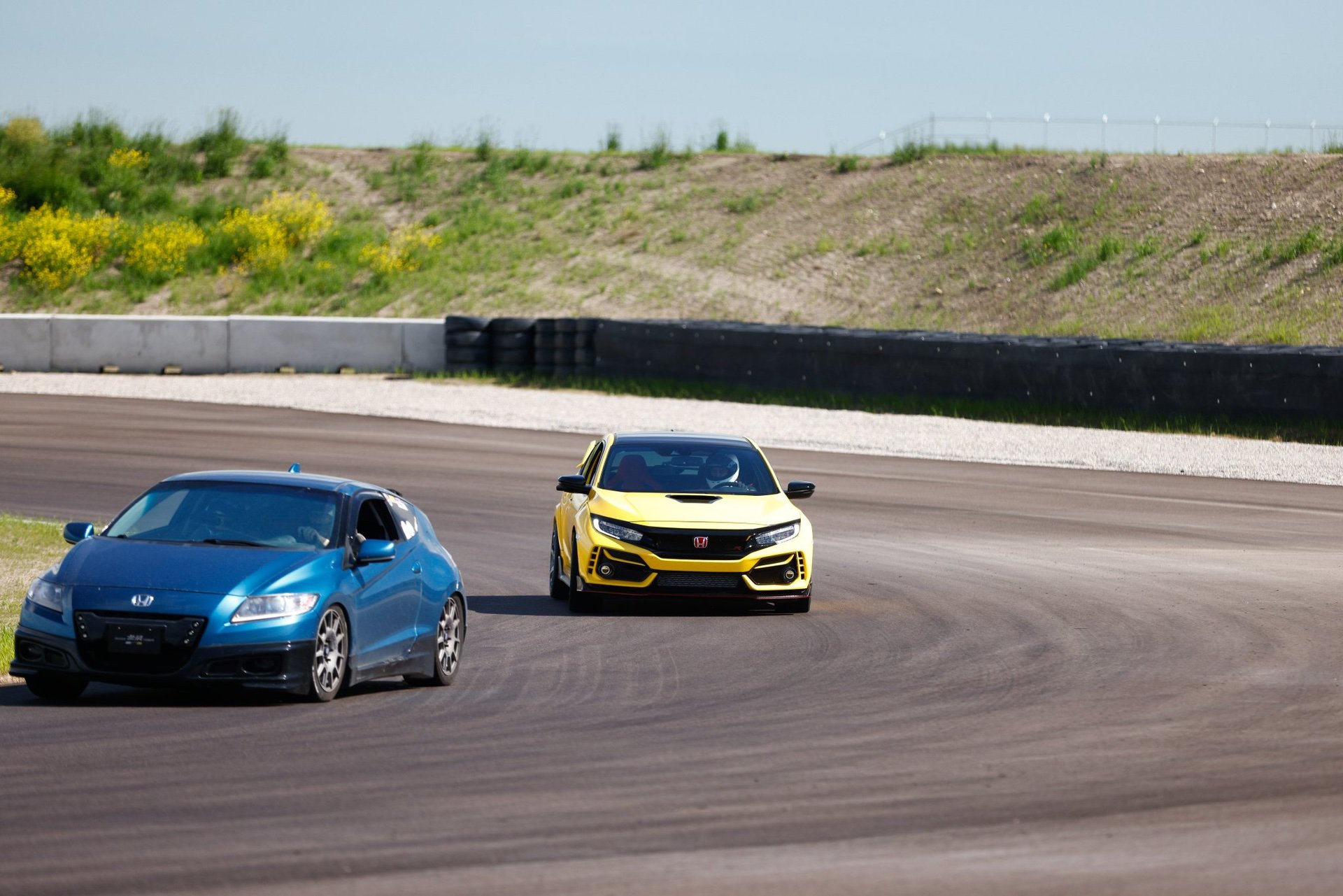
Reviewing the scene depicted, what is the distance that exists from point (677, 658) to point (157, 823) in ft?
19.0

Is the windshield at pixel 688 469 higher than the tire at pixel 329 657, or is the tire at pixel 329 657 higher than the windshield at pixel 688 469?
the windshield at pixel 688 469

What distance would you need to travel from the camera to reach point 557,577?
53.1ft

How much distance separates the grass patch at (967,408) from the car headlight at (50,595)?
2394cm

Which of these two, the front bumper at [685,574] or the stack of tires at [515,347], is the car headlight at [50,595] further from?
the stack of tires at [515,347]

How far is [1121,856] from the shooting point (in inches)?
288

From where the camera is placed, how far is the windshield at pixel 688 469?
16297 mm

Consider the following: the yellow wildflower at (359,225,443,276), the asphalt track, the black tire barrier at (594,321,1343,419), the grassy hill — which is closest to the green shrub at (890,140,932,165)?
the grassy hill

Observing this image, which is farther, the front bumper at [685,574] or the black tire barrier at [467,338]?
the black tire barrier at [467,338]

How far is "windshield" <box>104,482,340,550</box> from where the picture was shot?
11289 millimetres

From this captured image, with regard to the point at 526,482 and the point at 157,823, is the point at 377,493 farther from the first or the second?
the point at 526,482

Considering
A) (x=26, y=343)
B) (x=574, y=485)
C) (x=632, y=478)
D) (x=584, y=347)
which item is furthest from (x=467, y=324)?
(x=574, y=485)

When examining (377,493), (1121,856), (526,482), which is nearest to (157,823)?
(1121,856)

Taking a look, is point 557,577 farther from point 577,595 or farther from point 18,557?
point 18,557

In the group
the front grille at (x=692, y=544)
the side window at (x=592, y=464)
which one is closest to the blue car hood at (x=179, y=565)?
the front grille at (x=692, y=544)
